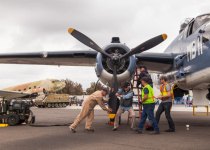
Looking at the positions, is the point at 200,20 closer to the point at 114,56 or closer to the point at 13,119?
the point at 114,56

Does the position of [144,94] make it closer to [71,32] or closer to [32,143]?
[32,143]

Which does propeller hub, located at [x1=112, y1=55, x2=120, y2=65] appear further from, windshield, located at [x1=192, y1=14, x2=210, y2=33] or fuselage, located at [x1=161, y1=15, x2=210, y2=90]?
windshield, located at [x1=192, y1=14, x2=210, y2=33]

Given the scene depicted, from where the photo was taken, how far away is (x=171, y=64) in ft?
31.7

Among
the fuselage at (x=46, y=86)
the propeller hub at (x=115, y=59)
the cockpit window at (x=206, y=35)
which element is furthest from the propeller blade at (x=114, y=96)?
the fuselage at (x=46, y=86)

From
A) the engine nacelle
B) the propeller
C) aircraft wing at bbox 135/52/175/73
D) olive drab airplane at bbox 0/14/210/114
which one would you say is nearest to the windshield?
olive drab airplane at bbox 0/14/210/114

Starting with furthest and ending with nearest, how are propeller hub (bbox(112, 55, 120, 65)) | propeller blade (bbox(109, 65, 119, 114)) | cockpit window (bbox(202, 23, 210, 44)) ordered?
propeller hub (bbox(112, 55, 120, 65))
propeller blade (bbox(109, 65, 119, 114))
cockpit window (bbox(202, 23, 210, 44))

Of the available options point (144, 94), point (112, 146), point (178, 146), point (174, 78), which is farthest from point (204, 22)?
point (112, 146)

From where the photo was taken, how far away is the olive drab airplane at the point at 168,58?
7.48m

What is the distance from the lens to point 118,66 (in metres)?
8.95

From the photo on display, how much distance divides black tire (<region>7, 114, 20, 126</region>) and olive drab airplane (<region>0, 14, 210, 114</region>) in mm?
2845

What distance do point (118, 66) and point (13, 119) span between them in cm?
519

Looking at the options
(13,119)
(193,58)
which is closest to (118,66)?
(193,58)

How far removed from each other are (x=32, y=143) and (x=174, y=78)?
635 centimetres

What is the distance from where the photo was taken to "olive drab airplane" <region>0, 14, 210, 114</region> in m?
7.48
